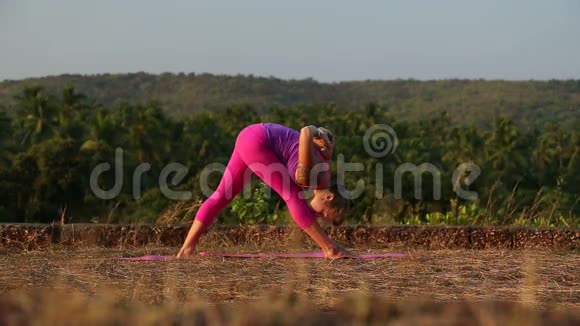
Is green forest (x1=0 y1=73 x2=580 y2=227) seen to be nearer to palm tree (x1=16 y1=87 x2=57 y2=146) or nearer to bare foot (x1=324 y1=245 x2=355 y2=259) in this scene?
palm tree (x1=16 y1=87 x2=57 y2=146)

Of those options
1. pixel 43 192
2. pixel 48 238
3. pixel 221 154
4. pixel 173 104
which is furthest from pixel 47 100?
pixel 48 238

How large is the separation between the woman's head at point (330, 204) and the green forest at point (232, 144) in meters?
2.74

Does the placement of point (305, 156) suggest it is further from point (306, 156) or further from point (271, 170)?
point (271, 170)

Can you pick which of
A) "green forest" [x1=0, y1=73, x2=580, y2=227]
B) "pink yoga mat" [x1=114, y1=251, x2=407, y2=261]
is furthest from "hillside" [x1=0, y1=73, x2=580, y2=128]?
"pink yoga mat" [x1=114, y1=251, x2=407, y2=261]

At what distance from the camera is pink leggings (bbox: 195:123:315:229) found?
7.06 m

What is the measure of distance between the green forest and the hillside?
0.35 meters

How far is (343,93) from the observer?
115500 mm

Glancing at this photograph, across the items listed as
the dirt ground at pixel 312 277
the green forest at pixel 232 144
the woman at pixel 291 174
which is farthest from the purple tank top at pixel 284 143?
the green forest at pixel 232 144

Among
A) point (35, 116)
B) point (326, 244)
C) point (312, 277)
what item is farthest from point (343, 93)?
point (312, 277)

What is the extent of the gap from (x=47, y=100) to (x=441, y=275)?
55.9 m

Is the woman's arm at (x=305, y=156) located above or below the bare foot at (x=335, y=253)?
above

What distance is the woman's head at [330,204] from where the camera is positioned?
708 cm

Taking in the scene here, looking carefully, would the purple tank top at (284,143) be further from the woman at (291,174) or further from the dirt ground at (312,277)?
the dirt ground at (312,277)

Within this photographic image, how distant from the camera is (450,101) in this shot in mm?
109000
